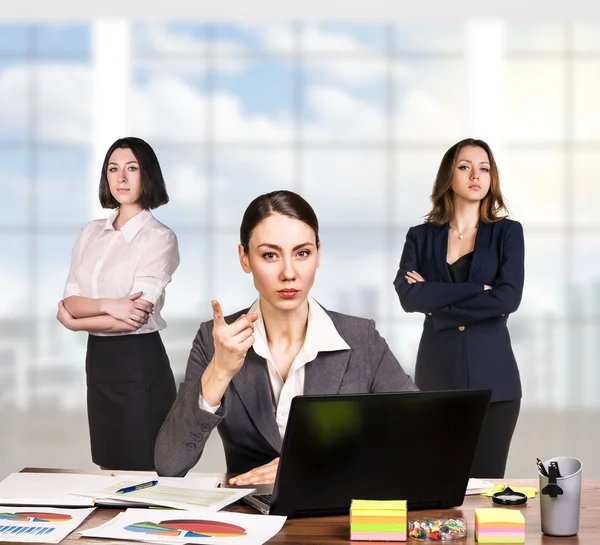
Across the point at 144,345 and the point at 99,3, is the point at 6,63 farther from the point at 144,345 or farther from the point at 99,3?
the point at 144,345

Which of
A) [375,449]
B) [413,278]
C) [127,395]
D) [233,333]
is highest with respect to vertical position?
[413,278]

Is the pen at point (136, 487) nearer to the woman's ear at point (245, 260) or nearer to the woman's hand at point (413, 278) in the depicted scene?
the woman's ear at point (245, 260)

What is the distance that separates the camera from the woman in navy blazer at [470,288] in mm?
3973

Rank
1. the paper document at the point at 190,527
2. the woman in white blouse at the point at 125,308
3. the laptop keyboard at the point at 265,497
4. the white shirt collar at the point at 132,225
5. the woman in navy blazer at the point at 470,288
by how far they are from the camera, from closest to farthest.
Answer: the paper document at the point at 190,527
the laptop keyboard at the point at 265,497
the woman in navy blazer at the point at 470,288
the woman in white blouse at the point at 125,308
the white shirt collar at the point at 132,225

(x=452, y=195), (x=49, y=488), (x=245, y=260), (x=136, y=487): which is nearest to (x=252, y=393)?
(x=245, y=260)

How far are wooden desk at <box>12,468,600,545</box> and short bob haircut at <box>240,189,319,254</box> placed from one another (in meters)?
0.79

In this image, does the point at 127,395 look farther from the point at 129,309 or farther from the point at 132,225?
the point at 132,225

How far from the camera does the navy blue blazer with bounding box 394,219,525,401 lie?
13.1 feet

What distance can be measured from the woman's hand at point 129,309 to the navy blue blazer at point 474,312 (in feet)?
3.59

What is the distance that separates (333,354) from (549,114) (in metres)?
5.94

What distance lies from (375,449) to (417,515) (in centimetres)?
18

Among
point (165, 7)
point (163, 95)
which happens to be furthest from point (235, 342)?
Result: point (163, 95)

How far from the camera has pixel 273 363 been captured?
8.57ft

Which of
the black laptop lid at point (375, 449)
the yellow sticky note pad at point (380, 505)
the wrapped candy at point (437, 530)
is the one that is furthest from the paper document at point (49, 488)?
the wrapped candy at point (437, 530)
